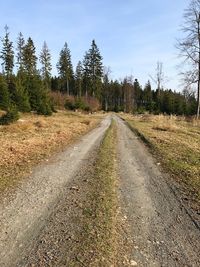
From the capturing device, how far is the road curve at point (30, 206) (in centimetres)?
520

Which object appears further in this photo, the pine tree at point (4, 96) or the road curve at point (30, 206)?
the pine tree at point (4, 96)

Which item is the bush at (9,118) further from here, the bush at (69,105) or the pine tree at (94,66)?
the pine tree at (94,66)

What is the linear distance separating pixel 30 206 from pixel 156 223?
2.66 metres

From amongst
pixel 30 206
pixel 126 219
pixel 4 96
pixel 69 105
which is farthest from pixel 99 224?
pixel 69 105

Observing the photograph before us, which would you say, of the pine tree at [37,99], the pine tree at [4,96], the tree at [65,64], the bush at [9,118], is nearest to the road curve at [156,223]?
the bush at [9,118]

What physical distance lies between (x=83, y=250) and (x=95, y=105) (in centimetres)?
7255

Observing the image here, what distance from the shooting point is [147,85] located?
12000 centimetres

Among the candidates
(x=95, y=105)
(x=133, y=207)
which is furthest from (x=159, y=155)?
(x=95, y=105)

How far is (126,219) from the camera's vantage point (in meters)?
6.40

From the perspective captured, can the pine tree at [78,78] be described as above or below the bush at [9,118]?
above

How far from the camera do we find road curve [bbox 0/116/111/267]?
5200mm

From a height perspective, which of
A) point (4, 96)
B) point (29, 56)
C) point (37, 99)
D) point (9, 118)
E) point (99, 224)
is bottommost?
point (99, 224)

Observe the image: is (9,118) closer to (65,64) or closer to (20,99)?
(20,99)

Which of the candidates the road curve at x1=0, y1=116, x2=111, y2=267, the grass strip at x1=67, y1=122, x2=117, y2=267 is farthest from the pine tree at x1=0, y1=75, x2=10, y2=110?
the grass strip at x1=67, y1=122, x2=117, y2=267
